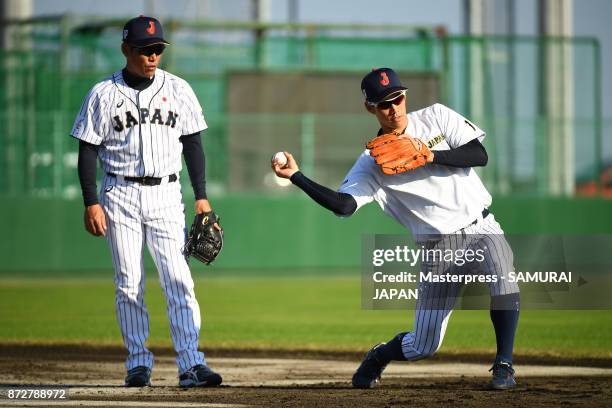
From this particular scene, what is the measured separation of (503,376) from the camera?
538 cm

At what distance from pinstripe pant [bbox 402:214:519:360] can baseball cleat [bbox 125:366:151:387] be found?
1.36 m

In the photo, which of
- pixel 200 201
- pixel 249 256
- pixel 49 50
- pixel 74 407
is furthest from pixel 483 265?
pixel 49 50

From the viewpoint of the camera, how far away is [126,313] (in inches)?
226

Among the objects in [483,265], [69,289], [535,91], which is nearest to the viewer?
[483,265]

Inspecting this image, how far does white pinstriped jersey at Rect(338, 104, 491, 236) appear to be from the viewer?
5453 millimetres

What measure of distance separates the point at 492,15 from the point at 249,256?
8263mm

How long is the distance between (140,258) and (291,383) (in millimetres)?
1106

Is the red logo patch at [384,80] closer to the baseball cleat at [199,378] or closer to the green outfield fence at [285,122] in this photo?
the baseball cleat at [199,378]

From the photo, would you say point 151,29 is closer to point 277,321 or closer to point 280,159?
point 280,159

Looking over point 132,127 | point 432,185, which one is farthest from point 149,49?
point 432,185

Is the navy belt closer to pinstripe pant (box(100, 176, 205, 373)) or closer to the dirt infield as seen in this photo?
pinstripe pant (box(100, 176, 205, 373))

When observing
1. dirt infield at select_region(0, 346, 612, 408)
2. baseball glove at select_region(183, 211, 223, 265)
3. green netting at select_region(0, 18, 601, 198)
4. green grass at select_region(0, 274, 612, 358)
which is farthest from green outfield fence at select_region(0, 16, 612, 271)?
baseball glove at select_region(183, 211, 223, 265)

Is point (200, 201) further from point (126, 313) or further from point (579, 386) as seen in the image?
point (579, 386)

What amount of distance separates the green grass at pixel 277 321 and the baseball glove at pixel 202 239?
9.27ft
